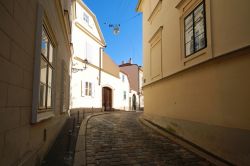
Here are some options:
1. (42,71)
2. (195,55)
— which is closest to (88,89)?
(195,55)

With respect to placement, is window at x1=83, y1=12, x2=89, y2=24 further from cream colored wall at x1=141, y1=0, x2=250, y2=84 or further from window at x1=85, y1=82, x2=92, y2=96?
cream colored wall at x1=141, y1=0, x2=250, y2=84

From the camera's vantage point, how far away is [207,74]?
5.36m

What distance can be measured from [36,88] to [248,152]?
12.3ft

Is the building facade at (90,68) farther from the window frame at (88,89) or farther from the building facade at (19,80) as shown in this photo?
the building facade at (19,80)

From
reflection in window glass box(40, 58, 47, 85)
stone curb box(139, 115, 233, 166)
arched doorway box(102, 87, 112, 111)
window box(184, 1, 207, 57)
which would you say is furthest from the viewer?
arched doorway box(102, 87, 112, 111)

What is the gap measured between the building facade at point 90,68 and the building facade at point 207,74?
7.81m

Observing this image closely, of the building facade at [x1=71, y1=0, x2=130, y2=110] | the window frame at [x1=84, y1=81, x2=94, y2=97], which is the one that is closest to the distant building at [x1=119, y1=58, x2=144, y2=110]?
the building facade at [x1=71, y1=0, x2=130, y2=110]

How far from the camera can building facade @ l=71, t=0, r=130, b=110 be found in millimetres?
15352

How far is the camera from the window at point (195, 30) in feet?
19.1

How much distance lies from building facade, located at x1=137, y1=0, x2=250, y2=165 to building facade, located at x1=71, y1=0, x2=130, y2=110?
7.81m

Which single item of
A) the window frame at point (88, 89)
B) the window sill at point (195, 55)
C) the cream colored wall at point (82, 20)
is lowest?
the window frame at point (88, 89)

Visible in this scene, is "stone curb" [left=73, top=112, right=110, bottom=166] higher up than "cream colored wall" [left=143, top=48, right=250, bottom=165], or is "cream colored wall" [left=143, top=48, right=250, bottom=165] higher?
"cream colored wall" [left=143, top=48, right=250, bottom=165]

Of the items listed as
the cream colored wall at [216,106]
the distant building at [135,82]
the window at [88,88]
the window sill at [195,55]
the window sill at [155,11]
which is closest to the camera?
the cream colored wall at [216,106]

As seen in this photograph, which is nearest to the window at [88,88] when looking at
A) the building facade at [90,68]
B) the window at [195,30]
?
the building facade at [90,68]
